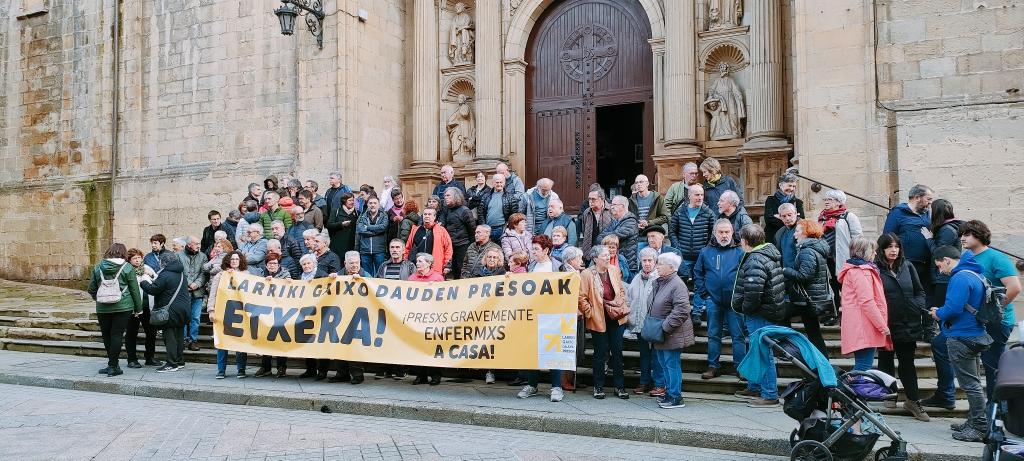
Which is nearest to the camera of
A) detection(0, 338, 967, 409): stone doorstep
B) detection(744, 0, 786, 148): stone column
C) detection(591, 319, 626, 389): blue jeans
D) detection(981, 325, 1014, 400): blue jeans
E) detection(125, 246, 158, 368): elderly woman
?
detection(981, 325, 1014, 400): blue jeans

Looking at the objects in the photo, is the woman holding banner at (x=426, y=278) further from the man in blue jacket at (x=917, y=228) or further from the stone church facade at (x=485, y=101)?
the stone church facade at (x=485, y=101)

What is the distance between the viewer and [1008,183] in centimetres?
1146

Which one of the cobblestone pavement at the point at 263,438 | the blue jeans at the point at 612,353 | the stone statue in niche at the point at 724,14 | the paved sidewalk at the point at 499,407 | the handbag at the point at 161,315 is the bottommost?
the cobblestone pavement at the point at 263,438

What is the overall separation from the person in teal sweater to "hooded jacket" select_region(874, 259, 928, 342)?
9676 mm

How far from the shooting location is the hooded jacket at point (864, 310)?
807 cm

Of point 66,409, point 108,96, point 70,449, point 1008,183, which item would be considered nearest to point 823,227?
point 1008,183

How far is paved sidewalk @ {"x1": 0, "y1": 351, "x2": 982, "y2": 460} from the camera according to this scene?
7.53 metres

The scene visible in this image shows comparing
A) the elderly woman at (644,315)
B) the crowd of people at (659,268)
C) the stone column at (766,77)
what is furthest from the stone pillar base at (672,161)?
the elderly woman at (644,315)

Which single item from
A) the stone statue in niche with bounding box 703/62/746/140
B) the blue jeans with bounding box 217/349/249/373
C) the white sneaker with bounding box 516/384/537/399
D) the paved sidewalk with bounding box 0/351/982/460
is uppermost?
the stone statue in niche with bounding box 703/62/746/140

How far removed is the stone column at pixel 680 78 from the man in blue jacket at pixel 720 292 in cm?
584

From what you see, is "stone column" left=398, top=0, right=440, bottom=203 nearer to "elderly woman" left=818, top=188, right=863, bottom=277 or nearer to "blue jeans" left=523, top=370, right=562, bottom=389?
"blue jeans" left=523, top=370, right=562, bottom=389

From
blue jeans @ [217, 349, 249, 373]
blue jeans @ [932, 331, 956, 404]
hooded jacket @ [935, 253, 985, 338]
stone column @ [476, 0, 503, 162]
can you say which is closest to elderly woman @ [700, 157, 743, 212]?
blue jeans @ [932, 331, 956, 404]

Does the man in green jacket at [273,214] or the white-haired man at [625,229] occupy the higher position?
the man in green jacket at [273,214]

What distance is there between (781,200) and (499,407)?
4.72m
